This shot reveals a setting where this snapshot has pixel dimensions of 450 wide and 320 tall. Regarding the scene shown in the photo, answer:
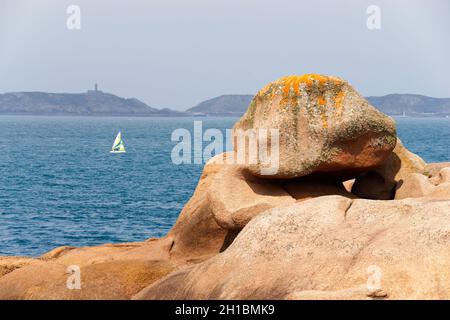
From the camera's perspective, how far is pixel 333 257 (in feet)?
46.3

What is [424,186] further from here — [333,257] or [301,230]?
[333,257]

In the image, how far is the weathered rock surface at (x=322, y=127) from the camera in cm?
1981

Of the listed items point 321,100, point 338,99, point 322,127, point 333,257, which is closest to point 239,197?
point 322,127

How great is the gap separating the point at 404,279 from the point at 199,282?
4198mm

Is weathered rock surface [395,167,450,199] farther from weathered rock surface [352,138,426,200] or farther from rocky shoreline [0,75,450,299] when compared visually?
weathered rock surface [352,138,426,200]

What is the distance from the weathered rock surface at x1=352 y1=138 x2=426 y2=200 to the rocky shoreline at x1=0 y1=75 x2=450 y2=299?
0.11ft

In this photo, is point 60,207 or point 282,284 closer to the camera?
point 282,284

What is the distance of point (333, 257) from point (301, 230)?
47.9 inches

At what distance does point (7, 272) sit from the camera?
21.3 meters

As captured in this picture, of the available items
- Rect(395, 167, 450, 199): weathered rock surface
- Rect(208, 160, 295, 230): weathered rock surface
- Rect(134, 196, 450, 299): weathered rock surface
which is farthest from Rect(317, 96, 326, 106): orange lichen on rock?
Rect(134, 196, 450, 299): weathered rock surface

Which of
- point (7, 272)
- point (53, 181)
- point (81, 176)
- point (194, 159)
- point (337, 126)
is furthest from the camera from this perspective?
point (194, 159)

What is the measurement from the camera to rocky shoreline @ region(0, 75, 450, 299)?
44.4ft
